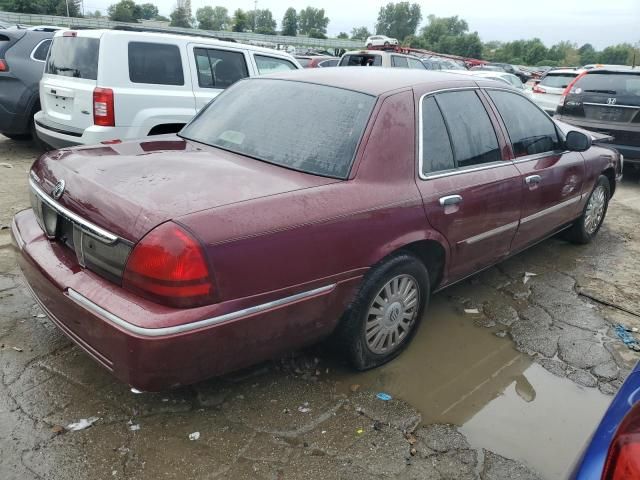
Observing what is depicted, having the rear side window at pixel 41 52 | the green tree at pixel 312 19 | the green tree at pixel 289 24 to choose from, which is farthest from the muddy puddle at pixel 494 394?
the green tree at pixel 312 19

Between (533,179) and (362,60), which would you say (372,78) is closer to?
(533,179)

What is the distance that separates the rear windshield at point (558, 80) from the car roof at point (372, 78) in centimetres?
1168

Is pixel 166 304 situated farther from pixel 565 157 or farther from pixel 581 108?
pixel 581 108

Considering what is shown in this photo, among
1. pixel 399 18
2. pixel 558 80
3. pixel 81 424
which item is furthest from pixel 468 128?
pixel 399 18

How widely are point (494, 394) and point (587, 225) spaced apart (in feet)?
9.97

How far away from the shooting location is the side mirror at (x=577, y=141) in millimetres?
4363

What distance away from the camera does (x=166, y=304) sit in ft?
7.07

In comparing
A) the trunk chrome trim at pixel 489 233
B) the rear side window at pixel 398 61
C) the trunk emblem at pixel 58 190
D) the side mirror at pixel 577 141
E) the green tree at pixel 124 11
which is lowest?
the trunk chrome trim at pixel 489 233

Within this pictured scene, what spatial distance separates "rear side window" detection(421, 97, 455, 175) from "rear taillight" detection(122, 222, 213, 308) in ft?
4.98

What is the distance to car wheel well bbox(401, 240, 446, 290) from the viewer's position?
3.10 meters

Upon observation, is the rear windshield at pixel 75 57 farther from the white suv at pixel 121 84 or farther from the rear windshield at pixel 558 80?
the rear windshield at pixel 558 80

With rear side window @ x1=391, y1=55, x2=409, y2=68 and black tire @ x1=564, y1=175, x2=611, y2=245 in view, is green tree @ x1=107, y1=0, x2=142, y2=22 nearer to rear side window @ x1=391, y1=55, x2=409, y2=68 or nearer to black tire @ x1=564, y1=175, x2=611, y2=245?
rear side window @ x1=391, y1=55, x2=409, y2=68

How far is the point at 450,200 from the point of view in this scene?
3168 millimetres

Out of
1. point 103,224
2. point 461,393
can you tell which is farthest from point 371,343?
point 103,224
